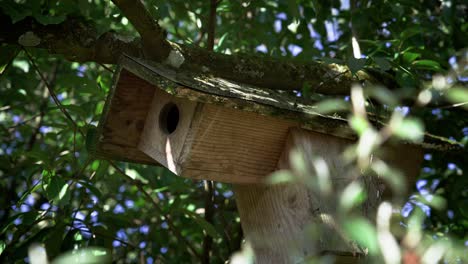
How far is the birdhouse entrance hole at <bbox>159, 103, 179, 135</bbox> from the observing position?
262 centimetres

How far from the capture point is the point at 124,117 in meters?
2.77

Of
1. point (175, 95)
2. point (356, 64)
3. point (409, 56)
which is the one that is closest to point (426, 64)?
point (409, 56)

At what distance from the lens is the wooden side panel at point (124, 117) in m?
2.69

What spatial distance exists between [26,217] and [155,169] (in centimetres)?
97

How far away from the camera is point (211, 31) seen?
3.15 m

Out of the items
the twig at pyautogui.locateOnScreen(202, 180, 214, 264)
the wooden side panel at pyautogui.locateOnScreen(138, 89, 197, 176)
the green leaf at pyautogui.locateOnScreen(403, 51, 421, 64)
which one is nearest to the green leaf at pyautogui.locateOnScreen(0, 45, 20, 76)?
the wooden side panel at pyautogui.locateOnScreen(138, 89, 197, 176)

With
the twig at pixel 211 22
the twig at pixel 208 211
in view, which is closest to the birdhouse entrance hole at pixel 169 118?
the twig at pixel 211 22

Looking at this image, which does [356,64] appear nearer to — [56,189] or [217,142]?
[217,142]

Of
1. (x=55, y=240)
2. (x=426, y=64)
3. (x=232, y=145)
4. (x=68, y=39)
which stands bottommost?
(x=55, y=240)

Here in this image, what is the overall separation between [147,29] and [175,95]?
462mm

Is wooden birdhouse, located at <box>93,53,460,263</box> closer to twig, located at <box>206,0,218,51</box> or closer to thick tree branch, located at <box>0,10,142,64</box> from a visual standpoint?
thick tree branch, located at <box>0,10,142,64</box>

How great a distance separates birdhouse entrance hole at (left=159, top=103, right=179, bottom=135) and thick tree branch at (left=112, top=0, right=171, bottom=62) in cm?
19

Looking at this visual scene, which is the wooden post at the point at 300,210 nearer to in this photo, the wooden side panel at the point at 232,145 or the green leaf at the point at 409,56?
the wooden side panel at the point at 232,145

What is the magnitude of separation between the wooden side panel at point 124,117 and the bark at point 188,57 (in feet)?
0.38
